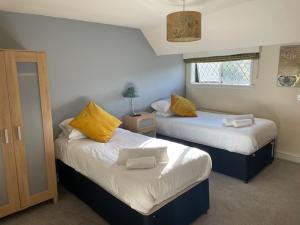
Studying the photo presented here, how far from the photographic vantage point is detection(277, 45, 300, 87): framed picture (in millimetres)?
3416

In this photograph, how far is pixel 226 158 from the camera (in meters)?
3.19

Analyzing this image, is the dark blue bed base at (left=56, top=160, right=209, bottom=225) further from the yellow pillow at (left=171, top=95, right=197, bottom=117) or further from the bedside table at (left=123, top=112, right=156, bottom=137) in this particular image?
the yellow pillow at (left=171, top=95, right=197, bottom=117)

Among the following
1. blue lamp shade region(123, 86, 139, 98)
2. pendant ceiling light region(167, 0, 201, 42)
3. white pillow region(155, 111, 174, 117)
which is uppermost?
pendant ceiling light region(167, 0, 201, 42)

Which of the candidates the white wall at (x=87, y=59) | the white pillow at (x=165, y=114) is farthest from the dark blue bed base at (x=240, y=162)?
the white wall at (x=87, y=59)

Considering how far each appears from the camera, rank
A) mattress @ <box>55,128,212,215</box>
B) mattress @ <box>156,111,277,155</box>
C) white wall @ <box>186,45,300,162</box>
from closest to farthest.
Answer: mattress @ <box>55,128,212,215</box> < mattress @ <box>156,111,277,155</box> < white wall @ <box>186,45,300,162</box>

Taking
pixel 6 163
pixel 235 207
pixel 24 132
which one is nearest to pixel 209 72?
pixel 235 207

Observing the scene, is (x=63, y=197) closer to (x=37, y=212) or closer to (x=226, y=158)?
(x=37, y=212)

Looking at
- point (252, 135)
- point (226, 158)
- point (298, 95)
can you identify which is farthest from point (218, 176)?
point (298, 95)

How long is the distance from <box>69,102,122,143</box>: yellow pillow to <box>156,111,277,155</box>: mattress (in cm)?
106

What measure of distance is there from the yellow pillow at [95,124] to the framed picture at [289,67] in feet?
8.80

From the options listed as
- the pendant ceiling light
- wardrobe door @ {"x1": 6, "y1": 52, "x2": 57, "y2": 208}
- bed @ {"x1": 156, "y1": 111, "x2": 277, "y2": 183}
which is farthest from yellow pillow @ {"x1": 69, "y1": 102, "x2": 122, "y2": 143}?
the pendant ceiling light

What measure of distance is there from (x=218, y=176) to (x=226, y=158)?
11.2 inches

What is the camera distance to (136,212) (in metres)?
1.89

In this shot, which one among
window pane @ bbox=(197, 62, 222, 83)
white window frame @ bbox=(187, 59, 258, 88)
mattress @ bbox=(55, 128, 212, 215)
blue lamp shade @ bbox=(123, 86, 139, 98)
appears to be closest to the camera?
mattress @ bbox=(55, 128, 212, 215)
